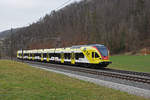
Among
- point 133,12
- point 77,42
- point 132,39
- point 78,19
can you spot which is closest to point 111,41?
point 132,39

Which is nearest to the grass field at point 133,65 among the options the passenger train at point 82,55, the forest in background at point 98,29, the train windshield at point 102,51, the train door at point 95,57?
the train windshield at point 102,51

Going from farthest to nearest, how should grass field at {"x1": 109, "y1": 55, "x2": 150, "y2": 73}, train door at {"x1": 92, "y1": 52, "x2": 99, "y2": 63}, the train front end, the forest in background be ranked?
the forest in background < grass field at {"x1": 109, "y1": 55, "x2": 150, "y2": 73} < train door at {"x1": 92, "y1": 52, "x2": 99, "y2": 63} < the train front end

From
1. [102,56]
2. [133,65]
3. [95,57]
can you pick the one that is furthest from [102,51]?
[133,65]

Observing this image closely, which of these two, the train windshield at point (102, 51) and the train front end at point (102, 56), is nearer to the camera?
the train front end at point (102, 56)

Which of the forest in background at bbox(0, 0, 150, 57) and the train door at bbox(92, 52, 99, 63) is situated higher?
the forest in background at bbox(0, 0, 150, 57)

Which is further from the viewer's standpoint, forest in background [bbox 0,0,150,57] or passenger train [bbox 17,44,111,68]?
forest in background [bbox 0,0,150,57]

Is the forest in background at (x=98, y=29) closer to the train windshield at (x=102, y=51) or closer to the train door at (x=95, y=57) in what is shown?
the train windshield at (x=102, y=51)

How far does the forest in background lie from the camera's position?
311ft

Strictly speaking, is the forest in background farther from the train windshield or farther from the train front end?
the train front end

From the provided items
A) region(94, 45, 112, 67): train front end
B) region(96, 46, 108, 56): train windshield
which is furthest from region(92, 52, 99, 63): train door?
region(96, 46, 108, 56): train windshield

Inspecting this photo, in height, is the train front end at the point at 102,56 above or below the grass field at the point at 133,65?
above

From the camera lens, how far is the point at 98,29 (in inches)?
4392

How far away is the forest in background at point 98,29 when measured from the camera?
9469 cm

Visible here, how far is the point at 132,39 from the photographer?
102 m
